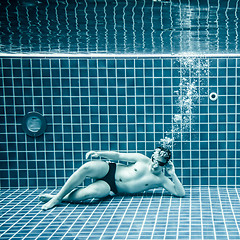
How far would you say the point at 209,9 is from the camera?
2170 millimetres

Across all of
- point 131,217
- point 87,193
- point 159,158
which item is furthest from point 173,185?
point 87,193

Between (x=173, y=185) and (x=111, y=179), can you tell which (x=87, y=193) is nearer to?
(x=111, y=179)

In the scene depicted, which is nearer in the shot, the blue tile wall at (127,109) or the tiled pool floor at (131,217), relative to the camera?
the tiled pool floor at (131,217)

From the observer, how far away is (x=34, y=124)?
4.57 m

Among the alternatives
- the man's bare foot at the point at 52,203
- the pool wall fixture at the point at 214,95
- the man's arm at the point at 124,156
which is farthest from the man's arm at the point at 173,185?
the man's bare foot at the point at 52,203

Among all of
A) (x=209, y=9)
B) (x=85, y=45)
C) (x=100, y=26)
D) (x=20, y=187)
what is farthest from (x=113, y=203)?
(x=209, y=9)

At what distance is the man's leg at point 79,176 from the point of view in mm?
3820

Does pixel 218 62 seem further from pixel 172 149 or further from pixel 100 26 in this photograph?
pixel 100 26

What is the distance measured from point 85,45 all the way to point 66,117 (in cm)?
125

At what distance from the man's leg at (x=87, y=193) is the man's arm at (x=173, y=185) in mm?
747

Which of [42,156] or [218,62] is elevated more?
[218,62]

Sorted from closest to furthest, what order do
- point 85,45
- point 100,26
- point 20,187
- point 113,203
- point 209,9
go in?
1. point 209,9
2. point 100,26
3. point 85,45
4. point 113,203
5. point 20,187

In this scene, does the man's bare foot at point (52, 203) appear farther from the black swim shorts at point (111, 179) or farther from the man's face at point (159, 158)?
the man's face at point (159, 158)

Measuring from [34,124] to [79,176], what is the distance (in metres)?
1.17
